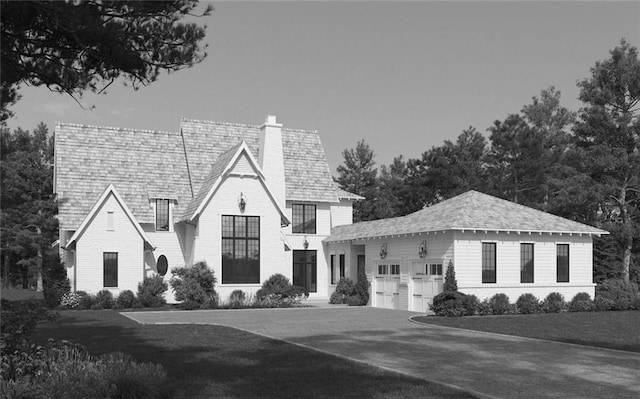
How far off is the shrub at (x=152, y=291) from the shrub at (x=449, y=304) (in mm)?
14399

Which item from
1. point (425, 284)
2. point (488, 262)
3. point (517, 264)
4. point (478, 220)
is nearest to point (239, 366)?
point (425, 284)

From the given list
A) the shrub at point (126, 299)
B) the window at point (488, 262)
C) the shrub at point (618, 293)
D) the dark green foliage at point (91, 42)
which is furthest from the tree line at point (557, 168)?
the dark green foliage at point (91, 42)

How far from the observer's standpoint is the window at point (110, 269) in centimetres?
3575

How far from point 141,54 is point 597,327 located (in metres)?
17.9

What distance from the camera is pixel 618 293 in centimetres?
3391

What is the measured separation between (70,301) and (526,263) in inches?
837

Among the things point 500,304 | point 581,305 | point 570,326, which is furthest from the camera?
point 581,305

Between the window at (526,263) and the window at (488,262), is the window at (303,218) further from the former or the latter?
the window at (526,263)

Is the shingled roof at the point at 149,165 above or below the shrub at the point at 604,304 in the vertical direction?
above

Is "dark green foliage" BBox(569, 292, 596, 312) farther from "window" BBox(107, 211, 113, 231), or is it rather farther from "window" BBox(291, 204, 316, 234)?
"window" BBox(107, 211, 113, 231)

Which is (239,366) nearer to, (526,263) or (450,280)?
(450,280)

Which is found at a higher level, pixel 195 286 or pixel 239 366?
pixel 239 366

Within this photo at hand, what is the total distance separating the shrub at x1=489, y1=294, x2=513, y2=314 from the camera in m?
30.2

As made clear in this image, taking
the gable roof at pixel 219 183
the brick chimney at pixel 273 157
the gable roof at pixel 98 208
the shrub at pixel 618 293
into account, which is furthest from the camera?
the brick chimney at pixel 273 157
